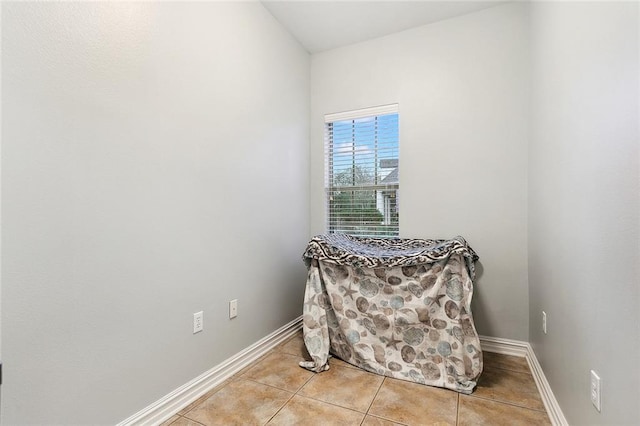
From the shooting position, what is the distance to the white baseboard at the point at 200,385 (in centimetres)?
148

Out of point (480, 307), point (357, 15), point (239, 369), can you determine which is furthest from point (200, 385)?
point (357, 15)

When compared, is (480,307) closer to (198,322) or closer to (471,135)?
(471,135)

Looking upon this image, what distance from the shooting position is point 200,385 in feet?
5.77

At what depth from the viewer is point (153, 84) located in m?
1.51

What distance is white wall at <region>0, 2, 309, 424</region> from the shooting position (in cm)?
108

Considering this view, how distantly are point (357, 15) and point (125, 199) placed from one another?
2.16m

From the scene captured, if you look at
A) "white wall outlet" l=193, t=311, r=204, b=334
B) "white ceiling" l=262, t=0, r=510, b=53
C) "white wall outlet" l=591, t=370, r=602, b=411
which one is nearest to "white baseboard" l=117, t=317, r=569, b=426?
"white wall outlet" l=193, t=311, r=204, b=334

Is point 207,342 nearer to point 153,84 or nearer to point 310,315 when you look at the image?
point 310,315

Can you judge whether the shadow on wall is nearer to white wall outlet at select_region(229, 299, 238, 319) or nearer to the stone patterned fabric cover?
the stone patterned fabric cover

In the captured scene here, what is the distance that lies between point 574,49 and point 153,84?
189cm

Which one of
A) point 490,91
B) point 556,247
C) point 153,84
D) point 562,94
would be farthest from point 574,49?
point 153,84

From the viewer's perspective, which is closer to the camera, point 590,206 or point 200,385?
point 590,206

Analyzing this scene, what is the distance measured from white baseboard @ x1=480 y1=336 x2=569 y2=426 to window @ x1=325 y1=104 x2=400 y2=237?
1104 mm

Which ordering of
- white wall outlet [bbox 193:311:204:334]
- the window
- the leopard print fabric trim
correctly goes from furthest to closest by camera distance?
the window → the leopard print fabric trim → white wall outlet [bbox 193:311:204:334]
